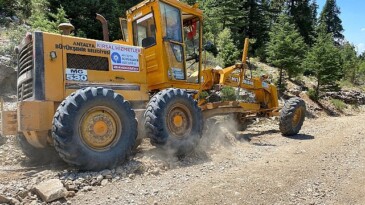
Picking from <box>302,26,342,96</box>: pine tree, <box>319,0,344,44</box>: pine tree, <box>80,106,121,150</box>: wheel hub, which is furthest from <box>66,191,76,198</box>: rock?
<box>319,0,344,44</box>: pine tree

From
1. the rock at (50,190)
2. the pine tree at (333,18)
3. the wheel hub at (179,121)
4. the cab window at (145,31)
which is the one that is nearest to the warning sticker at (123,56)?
the cab window at (145,31)

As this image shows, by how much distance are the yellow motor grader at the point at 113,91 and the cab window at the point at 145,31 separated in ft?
0.07

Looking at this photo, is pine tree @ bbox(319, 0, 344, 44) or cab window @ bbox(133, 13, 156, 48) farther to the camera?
pine tree @ bbox(319, 0, 344, 44)

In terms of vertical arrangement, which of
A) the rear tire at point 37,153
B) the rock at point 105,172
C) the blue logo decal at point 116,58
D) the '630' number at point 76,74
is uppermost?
the blue logo decal at point 116,58

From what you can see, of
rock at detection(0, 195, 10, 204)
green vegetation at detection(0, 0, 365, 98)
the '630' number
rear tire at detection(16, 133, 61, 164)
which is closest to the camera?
rock at detection(0, 195, 10, 204)

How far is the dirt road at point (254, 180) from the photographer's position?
16.1 feet

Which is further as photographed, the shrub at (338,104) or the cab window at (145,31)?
the shrub at (338,104)

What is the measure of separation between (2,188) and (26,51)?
2.49m

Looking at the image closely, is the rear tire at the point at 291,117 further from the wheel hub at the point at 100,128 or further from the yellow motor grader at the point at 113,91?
the wheel hub at the point at 100,128

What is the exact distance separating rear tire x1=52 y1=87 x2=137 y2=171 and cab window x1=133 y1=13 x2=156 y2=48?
2128mm

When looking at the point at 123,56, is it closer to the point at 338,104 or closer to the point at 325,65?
the point at 338,104

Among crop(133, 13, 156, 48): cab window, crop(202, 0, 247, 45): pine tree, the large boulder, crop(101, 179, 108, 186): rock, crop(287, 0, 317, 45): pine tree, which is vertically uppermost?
crop(287, 0, 317, 45): pine tree

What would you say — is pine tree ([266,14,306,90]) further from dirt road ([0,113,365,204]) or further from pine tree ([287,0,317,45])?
pine tree ([287,0,317,45])

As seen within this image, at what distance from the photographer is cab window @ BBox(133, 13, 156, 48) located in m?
7.89
